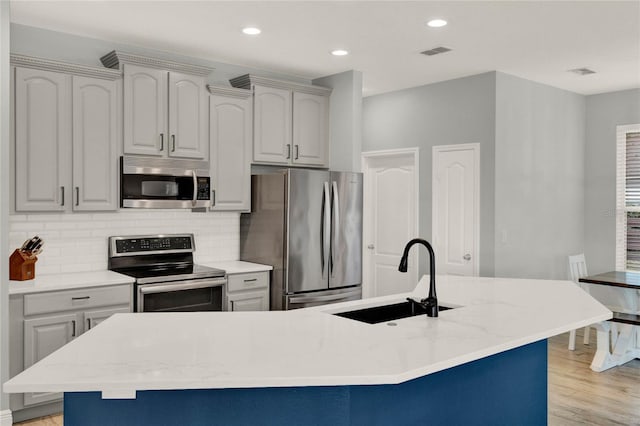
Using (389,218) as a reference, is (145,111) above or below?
above

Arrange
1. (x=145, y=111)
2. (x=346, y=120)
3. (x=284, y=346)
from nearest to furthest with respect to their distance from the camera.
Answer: (x=284, y=346) < (x=145, y=111) < (x=346, y=120)

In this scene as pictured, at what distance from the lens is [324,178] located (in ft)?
15.7

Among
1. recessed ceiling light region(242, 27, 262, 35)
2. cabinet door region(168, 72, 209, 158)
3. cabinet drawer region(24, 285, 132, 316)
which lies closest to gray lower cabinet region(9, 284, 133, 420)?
cabinet drawer region(24, 285, 132, 316)

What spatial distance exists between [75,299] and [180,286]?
0.73 metres

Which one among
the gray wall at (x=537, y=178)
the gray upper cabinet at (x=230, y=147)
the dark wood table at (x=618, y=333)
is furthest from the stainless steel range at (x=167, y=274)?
the dark wood table at (x=618, y=333)

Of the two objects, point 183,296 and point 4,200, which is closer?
point 4,200

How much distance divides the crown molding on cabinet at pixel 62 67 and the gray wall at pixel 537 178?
11.3 ft

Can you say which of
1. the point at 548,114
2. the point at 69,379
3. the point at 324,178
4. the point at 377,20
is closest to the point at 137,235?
the point at 324,178

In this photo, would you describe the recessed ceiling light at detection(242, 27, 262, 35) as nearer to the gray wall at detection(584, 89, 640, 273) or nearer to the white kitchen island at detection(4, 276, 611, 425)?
the white kitchen island at detection(4, 276, 611, 425)

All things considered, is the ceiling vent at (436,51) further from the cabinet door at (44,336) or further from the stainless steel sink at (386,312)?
the cabinet door at (44,336)

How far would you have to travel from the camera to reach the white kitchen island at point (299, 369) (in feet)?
5.47

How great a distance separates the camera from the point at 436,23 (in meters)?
3.81

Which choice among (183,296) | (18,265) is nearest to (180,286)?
(183,296)

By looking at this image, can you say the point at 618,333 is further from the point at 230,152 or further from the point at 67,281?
the point at 67,281
